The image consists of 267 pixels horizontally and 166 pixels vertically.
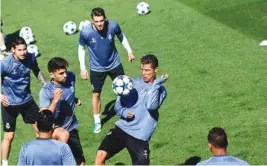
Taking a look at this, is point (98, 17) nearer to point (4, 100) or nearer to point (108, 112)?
point (108, 112)

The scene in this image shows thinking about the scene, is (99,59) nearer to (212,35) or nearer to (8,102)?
(8,102)

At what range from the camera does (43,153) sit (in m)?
8.82

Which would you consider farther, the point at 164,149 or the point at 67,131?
the point at 164,149

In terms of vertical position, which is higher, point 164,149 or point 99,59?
point 99,59

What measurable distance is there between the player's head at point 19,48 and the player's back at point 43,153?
3414 millimetres

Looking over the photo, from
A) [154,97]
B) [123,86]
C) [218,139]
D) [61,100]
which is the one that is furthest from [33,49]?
[218,139]

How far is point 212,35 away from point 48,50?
5.01 metres

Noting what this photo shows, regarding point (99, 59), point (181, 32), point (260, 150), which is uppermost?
point (181, 32)

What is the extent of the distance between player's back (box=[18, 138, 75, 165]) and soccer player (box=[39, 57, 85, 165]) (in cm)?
182

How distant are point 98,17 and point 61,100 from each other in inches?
106

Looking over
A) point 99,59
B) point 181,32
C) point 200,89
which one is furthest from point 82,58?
point 181,32

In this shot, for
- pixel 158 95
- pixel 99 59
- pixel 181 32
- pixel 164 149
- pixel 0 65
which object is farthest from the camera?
pixel 181 32

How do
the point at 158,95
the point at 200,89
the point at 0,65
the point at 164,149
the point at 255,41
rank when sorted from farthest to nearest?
the point at 255,41, the point at 200,89, the point at 164,149, the point at 0,65, the point at 158,95

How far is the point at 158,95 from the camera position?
10.5m
